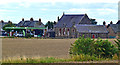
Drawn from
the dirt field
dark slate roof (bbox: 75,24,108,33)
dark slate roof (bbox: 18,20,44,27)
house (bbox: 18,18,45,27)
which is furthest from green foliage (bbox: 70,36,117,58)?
dark slate roof (bbox: 18,20,44,27)

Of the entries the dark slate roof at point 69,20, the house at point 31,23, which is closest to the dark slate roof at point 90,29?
the dark slate roof at point 69,20

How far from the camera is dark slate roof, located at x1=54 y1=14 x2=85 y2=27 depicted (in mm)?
118238

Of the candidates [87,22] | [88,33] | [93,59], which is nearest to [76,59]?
[93,59]

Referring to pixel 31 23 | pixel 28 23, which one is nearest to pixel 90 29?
pixel 31 23

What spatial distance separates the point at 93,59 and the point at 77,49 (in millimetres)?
2611

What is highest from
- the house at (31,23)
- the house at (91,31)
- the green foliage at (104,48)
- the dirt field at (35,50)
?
the house at (31,23)

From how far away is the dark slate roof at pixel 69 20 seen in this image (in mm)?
118238

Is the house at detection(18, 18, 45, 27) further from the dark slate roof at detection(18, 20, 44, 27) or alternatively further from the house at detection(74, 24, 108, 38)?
the house at detection(74, 24, 108, 38)

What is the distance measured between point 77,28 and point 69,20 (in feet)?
45.2

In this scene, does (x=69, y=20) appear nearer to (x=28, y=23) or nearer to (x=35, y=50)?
(x=28, y=23)

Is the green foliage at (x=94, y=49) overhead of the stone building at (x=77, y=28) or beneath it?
beneath

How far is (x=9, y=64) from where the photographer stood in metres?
15.4

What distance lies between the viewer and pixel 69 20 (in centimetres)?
12075

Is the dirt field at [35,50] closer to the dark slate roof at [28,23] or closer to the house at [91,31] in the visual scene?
the house at [91,31]
